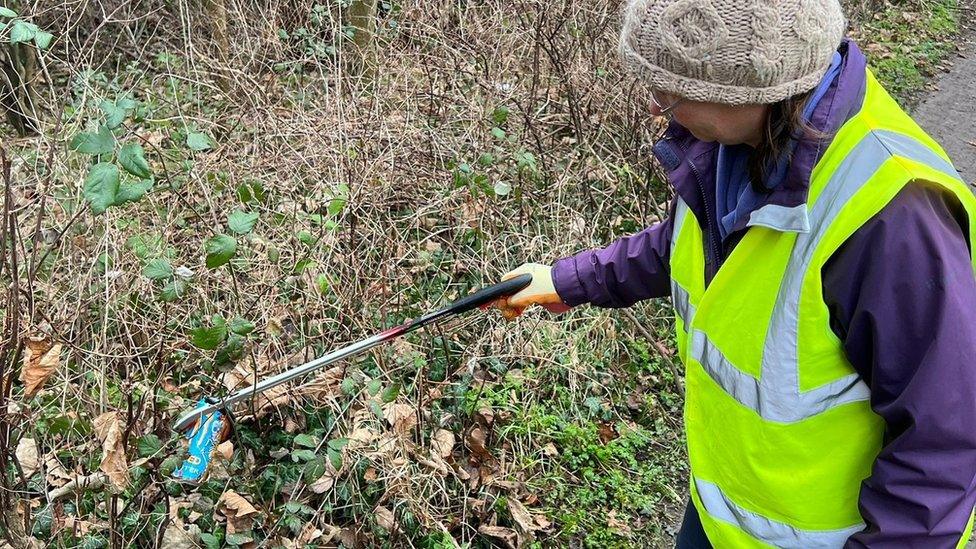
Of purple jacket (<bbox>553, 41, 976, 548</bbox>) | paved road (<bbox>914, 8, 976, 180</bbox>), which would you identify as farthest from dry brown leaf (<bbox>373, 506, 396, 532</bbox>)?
paved road (<bbox>914, 8, 976, 180</bbox>)

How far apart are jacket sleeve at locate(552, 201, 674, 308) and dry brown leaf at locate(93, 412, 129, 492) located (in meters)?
1.51

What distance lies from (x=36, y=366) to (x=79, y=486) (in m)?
0.41

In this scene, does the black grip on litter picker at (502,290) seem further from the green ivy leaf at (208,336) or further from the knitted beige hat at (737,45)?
the knitted beige hat at (737,45)

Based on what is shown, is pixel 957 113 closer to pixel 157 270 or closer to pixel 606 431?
pixel 606 431

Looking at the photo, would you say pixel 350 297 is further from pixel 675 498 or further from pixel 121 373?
pixel 675 498

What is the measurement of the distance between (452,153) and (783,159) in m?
2.84

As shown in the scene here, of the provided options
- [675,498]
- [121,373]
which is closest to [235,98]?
[121,373]

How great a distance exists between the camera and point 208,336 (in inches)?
99.5

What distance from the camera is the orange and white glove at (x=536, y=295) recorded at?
7.90 feet

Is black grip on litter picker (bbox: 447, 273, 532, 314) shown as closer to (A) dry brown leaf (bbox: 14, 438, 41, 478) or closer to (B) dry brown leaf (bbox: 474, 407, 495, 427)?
(B) dry brown leaf (bbox: 474, 407, 495, 427)

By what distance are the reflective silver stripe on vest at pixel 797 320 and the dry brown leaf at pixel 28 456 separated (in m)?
2.31

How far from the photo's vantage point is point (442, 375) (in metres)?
3.44

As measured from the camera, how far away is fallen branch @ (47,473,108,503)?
2.60 meters

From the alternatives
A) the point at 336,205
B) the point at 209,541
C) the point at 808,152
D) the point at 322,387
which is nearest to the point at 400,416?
the point at 322,387
